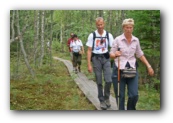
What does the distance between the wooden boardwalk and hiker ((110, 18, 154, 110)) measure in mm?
304

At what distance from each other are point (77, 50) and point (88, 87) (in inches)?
22.0

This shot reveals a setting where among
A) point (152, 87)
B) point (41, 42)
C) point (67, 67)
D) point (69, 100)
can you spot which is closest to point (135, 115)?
point (152, 87)

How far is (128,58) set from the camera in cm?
429

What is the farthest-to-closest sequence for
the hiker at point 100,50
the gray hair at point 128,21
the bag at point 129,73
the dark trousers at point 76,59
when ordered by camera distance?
the dark trousers at point 76,59 → the hiker at point 100,50 → the gray hair at point 128,21 → the bag at point 129,73

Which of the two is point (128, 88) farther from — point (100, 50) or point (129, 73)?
point (100, 50)

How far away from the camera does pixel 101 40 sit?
4516mm

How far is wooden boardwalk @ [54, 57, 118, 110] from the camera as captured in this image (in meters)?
4.64

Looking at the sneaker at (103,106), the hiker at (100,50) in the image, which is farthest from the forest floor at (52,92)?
the hiker at (100,50)

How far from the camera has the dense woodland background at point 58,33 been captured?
4684 mm

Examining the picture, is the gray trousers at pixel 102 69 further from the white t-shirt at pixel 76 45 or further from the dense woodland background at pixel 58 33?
the white t-shirt at pixel 76 45

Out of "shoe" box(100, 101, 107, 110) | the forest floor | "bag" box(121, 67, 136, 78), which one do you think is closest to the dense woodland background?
the forest floor

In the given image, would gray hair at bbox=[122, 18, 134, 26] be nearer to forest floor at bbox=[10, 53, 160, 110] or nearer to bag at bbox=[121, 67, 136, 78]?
bag at bbox=[121, 67, 136, 78]

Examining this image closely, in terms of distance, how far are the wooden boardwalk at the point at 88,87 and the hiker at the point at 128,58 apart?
304 millimetres

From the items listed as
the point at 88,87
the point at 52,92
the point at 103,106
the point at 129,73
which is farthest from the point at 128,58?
the point at 52,92
